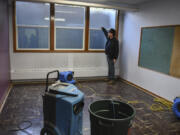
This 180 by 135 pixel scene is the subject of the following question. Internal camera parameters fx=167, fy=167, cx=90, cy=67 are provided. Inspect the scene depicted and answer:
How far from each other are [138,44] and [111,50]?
788 mm

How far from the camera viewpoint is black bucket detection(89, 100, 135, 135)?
160 centimetres

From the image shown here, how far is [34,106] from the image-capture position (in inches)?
131

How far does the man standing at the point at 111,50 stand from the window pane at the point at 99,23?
1.11ft

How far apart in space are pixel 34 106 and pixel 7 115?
536 mm

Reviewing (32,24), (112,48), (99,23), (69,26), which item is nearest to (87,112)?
(112,48)

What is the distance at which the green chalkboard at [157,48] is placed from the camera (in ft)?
12.3

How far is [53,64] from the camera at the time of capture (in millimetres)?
5031

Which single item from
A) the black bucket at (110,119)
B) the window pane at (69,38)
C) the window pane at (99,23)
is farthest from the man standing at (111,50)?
the black bucket at (110,119)

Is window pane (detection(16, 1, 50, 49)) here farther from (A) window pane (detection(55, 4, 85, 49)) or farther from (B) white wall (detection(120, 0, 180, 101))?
(B) white wall (detection(120, 0, 180, 101))

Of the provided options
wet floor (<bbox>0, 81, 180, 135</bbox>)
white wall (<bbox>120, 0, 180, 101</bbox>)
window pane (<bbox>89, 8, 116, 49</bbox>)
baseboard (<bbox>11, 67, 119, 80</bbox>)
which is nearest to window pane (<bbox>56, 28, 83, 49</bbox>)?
window pane (<bbox>89, 8, 116, 49</bbox>)

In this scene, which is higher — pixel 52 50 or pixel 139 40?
pixel 139 40

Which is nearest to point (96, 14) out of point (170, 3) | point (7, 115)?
point (170, 3)

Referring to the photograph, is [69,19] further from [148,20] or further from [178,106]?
[178,106]

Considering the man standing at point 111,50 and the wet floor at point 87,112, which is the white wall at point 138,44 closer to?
the wet floor at point 87,112
